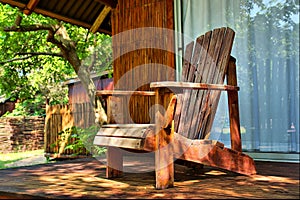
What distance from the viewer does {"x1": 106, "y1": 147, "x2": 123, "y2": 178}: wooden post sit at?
2.52 meters

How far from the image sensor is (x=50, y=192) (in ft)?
6.74

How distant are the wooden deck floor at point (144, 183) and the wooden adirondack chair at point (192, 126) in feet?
0.45

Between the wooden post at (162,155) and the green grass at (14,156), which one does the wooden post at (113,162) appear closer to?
the wooden post at (162,155)

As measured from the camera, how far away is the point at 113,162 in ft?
8.38

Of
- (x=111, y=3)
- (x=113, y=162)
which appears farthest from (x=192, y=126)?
(x=111, y=3)

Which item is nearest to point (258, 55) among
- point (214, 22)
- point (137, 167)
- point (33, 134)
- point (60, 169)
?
point (214, 22)

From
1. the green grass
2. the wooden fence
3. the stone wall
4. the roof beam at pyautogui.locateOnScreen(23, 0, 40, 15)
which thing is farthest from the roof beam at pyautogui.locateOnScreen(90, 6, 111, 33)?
the stone wall

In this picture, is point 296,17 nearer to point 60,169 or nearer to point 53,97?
point 60,169

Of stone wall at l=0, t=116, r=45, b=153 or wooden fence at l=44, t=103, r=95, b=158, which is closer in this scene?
wooden fence at l=44, t=103, r=95, b=158

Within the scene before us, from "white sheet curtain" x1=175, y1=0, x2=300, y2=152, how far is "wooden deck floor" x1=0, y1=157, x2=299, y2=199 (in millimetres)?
358

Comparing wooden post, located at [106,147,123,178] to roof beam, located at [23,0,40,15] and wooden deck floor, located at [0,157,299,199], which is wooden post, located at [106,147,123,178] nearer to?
wooden deck floor, located at [0,157,299,199]

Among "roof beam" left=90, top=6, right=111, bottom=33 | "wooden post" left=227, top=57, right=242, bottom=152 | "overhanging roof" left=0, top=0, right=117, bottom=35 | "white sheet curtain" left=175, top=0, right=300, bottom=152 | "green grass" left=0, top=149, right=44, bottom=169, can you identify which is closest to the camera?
"wooden post" left=227, top=57, right=242, bottom=152

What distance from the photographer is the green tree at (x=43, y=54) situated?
669cm

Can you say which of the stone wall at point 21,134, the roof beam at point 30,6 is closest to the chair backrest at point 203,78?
the roof beam at point 30,6
